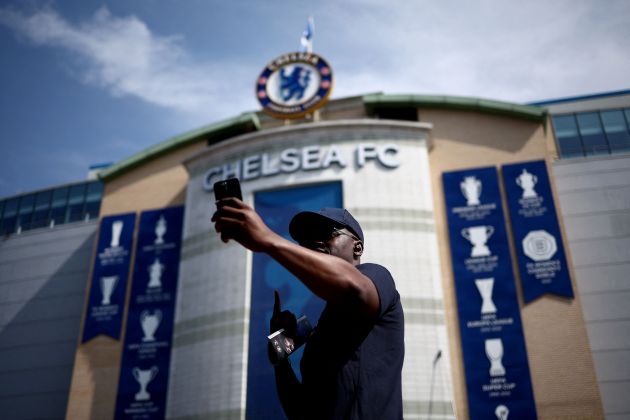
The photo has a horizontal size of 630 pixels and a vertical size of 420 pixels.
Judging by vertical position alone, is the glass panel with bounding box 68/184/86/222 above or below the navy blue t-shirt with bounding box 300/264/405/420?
above

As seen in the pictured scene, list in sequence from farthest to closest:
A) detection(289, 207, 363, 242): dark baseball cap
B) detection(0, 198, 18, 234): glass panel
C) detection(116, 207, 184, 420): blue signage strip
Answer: detection(0, 198, 18, 234): glass panel → detection(116, 207, 184, 420): blue signage strip → detection(289, 207, 363, 242): dark baseball cap

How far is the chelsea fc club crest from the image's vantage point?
85.8 ft

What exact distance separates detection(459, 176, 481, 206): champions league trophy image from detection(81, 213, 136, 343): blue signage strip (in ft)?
53.2

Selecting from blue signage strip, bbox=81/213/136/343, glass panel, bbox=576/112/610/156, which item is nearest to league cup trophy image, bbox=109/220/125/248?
blue signage strip, bbox=81/213/136/343

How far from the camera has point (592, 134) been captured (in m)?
28.1

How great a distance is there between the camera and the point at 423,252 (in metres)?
22.1

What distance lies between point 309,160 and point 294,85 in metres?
4.66

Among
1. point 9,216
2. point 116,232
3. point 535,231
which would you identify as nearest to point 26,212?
point 9,216

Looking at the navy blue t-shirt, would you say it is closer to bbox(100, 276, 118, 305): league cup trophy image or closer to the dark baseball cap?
the dark baseball cap

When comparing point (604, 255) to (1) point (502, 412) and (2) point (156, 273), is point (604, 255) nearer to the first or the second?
(1) point (502, 412)

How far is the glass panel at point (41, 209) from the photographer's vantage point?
34.0 meters

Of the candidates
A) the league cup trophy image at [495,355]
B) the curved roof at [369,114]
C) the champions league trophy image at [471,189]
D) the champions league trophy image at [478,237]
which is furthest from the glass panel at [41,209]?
the league cup trophy image at [495,355]

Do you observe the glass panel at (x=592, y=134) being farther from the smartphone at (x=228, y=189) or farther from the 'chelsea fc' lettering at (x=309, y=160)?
the smartphone at (x=228, y=189)

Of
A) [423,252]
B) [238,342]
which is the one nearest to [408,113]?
[423,252]
